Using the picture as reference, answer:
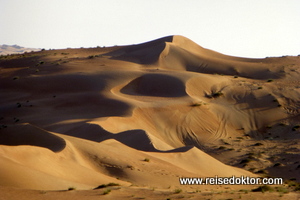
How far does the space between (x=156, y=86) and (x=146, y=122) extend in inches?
315

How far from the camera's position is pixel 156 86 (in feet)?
132

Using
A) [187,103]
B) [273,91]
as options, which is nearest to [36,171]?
[187,103]

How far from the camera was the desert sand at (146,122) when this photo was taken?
1566cm

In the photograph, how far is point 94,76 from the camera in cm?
4225

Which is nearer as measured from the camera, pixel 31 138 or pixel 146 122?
pixel 31 138

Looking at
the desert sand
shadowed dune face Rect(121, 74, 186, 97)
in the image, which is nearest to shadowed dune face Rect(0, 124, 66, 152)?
the desert sand

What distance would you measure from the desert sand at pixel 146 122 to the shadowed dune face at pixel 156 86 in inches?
3.3

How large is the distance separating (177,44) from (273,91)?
1485 centimetres

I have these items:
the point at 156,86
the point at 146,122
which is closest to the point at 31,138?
the point at 146,122

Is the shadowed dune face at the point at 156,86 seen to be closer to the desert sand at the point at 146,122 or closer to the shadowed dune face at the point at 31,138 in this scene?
the desert sand at the point at 146,122

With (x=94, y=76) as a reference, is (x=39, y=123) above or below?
below

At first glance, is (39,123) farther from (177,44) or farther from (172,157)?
(177,44)

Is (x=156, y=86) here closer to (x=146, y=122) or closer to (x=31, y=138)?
(x=146, y=122)

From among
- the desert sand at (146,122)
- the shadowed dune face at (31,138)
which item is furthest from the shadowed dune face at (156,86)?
the shadowed dune face at (31,138)
